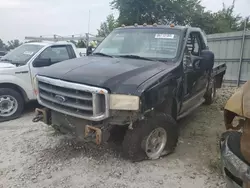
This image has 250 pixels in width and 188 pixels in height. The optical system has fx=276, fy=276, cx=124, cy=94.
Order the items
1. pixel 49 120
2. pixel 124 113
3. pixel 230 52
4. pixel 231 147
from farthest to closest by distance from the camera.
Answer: pixel 230 52, pixel 49 120, pixel 124 113, pixel 231 147

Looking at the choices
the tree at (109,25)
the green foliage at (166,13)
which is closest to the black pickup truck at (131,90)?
the green foliage at (166,13)

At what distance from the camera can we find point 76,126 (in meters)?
3.93

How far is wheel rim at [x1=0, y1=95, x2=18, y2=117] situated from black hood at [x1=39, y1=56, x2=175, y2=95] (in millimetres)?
2400

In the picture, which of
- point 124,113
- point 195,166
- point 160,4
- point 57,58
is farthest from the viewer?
point 160,4

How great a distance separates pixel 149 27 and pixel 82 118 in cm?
245

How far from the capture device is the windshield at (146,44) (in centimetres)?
477

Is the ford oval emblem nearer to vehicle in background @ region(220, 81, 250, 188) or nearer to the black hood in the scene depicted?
the black hood

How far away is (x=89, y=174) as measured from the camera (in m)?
3.79

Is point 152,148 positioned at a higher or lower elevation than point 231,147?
lower

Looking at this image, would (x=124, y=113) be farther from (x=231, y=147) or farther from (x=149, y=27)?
(x=149, y=27)

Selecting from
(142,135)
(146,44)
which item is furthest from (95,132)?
(146,44)

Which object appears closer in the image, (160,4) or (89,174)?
(89,174)

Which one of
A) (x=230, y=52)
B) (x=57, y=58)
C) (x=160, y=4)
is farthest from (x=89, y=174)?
(x=160, y=4)

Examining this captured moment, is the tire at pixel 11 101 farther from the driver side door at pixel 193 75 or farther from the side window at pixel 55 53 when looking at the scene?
the driver side door at pixel 193 75
